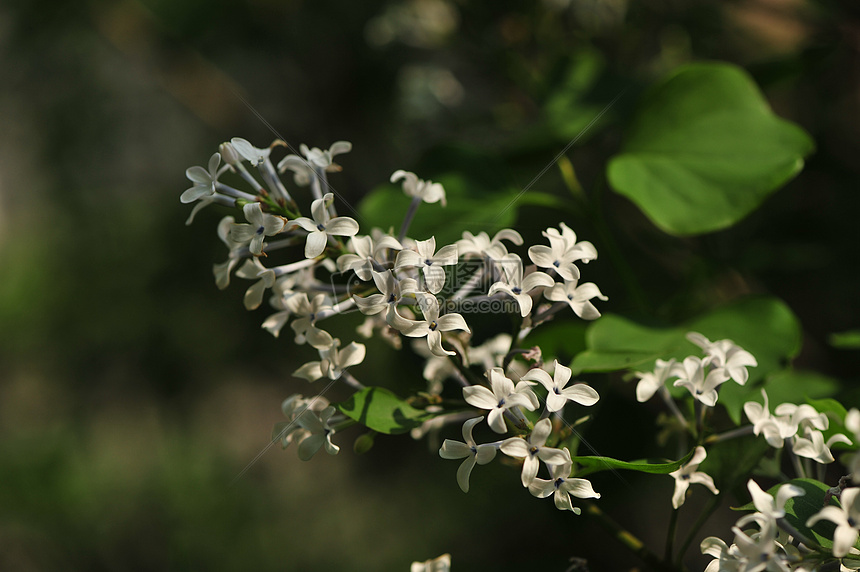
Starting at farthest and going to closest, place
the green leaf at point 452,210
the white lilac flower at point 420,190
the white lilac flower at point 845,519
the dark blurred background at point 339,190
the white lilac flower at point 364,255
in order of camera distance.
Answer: the dark blurred background at point 339,190
the green leaf at point 452,210
the white lilac flower at point 420,190
the white lilac flower at point 364,255
the white lilac flower at point 845,519

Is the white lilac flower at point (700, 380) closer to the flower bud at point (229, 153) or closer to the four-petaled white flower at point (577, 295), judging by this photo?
the four-petaled white flower at point (577, 295)

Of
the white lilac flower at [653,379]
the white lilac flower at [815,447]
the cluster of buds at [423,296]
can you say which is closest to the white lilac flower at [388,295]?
the cluster of buds at [423,296]

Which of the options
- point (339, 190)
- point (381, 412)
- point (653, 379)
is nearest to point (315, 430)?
point (381, 412)

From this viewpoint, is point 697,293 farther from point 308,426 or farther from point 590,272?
point 308,426

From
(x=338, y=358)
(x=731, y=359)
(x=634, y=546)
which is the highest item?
(x=338, y=358)

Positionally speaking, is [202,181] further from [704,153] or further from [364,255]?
[704,153]
